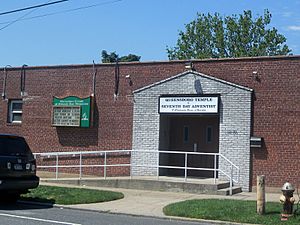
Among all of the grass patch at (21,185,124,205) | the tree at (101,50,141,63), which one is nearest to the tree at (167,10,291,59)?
Answer: the tree at (101,50,141,63)

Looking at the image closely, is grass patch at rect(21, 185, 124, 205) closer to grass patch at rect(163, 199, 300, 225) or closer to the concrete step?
the concrete step

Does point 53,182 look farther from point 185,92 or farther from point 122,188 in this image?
point 185,92

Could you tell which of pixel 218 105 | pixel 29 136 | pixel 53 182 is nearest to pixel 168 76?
pixel 218 105

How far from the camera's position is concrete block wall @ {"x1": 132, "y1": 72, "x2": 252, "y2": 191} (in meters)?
19.1

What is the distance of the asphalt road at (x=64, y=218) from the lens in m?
11.7

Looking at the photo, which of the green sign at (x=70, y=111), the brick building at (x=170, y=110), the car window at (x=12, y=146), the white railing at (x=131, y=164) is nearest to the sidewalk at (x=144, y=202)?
the white railing at (x=131, y=164)

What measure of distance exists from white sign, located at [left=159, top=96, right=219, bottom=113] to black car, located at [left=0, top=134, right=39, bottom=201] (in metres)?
7.14

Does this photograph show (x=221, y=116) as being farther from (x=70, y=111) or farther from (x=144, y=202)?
(x=70, y=111)

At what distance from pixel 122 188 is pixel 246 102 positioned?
539cm

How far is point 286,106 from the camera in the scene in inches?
733

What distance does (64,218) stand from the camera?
12344 mm

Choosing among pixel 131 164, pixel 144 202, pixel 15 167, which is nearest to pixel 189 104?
pixel 131 164

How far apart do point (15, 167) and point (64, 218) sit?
2.69m

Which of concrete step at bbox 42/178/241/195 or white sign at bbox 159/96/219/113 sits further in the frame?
white sign at bbox 159/96/219/113
